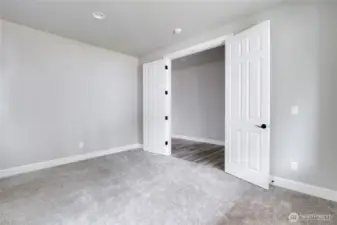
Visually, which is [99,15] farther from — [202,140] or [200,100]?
[202,140]

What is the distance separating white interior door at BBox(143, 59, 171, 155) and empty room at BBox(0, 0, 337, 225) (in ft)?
0.12

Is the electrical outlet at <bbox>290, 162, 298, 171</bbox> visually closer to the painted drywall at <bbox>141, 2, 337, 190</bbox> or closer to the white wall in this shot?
the painted drywall at <bbox>141, 2, 337, 190</bbox>

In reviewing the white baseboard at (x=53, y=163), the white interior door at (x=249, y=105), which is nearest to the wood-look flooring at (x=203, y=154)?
the white interior door at (x=249, y=105)

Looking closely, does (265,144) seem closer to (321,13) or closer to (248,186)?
(248,186)

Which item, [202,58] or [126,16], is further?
[202,58]

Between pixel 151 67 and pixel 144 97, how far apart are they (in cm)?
78

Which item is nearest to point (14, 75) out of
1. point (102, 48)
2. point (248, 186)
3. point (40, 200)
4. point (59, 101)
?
point (59, 101)

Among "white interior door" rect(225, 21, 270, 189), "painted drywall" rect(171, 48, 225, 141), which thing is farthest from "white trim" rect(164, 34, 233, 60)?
"painted drywall" rect(171, 48, 225, 141)

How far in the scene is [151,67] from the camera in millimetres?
4859

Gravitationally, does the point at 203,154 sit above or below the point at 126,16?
below

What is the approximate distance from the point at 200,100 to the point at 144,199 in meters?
4.60

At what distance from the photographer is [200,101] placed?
6.58 m

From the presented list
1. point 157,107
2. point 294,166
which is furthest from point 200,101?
point 294,166

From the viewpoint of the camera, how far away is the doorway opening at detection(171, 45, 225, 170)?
18.6ft
